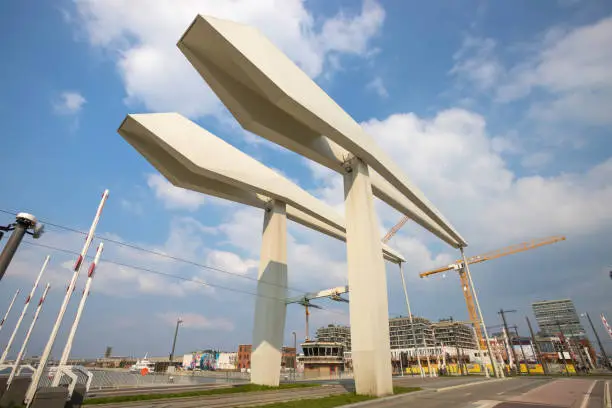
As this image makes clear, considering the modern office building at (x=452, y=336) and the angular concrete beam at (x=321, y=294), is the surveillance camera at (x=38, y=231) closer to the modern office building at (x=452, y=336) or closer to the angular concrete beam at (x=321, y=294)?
the angular concrete beam at (x=321, y=294)

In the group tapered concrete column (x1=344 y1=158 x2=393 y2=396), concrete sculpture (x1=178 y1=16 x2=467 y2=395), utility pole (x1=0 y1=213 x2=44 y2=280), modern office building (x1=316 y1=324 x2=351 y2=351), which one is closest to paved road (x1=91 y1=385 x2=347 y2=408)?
tapered concrete column (x1=344 y1=158 x2=393 y2=396)

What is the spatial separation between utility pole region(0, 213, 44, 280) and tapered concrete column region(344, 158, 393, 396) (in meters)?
14.3

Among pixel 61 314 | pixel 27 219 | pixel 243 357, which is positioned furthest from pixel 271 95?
pixel 243 357

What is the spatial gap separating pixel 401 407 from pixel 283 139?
14.2m

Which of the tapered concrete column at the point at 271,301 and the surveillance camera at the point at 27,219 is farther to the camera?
the tapered concrete column at the point at 271,301

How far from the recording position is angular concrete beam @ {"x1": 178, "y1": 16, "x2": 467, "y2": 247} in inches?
486

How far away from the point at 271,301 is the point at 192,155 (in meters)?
12.2

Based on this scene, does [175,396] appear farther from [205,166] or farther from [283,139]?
[283,139]

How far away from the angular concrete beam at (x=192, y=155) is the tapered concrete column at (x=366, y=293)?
6945 millimetres

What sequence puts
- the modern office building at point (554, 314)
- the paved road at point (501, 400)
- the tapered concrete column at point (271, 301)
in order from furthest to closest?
the modern office building at point (554, 314) → the tapered concrete column at point (271, 301) → the paved road at point (501, 400)

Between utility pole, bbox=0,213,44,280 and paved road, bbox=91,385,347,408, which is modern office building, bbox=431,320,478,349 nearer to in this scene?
paved road, bbox=91,385,347,408

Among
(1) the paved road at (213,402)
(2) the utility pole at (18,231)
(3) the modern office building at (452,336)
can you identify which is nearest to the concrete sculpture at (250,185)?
(1) the paved road at (213,402)

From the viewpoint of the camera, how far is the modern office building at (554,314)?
519ft

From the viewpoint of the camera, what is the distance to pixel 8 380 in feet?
31.7
